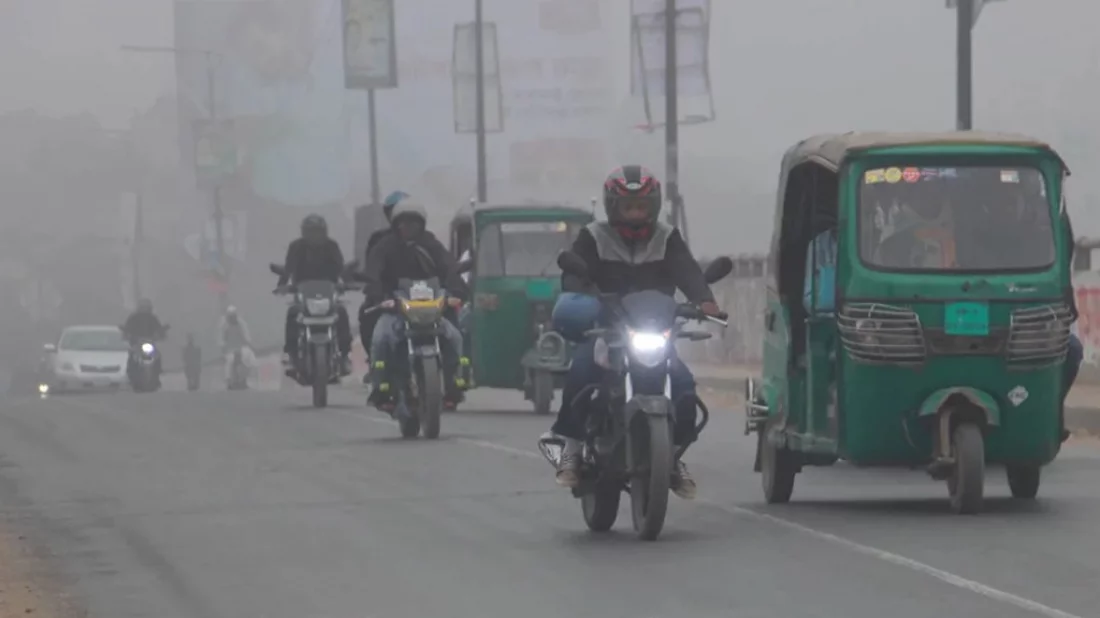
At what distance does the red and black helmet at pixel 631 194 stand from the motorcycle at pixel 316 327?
1416cm

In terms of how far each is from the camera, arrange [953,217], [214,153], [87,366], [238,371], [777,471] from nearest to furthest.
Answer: [953,217]
[777,471]
[238,371]
[87,366]
[214,153]

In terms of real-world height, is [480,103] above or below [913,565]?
above

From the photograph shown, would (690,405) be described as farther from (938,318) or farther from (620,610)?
(620,610)

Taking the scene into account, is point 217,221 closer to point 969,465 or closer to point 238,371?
point 238,371

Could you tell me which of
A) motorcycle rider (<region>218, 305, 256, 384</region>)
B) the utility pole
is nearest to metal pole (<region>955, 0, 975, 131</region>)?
the utility pole

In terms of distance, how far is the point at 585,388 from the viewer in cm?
1292

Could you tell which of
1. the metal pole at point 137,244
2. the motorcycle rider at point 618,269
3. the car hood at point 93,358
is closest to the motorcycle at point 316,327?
the motorcycle rider at point 618,269

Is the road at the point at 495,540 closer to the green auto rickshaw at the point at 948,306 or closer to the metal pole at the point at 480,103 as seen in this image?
the green auto rickshaw at the point at 948,306

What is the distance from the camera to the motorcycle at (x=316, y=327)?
27.2 metres

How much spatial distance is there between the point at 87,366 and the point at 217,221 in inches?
1189

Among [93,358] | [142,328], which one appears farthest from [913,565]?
[93,358]

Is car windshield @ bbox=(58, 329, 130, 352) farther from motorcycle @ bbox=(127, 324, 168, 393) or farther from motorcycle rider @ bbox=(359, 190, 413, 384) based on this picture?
motorcycle rider @ bbox=(359, 190, 413, 384)

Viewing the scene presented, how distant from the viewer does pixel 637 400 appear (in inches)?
488

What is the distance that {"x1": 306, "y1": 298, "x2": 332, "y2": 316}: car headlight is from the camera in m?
27.1
